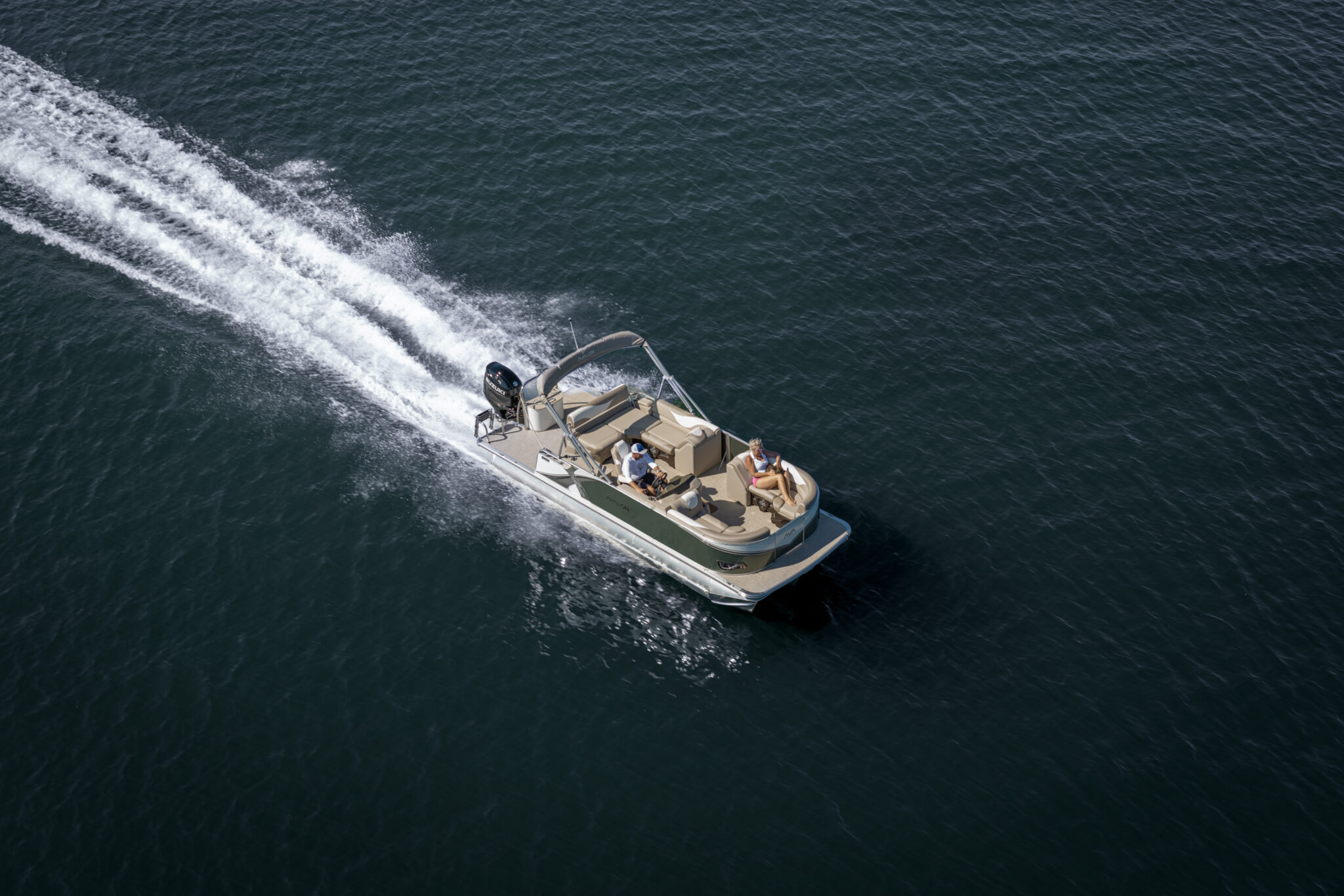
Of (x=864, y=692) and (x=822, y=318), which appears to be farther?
(x=822, y=318)

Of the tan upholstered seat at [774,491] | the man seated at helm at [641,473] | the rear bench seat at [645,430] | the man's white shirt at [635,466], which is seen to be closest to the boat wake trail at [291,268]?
the man seated at helm at [641,473]

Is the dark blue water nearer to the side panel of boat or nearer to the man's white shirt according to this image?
the side panel of boat

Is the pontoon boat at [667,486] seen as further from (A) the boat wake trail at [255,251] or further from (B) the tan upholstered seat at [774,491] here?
(A) the boat wake trail at [255,251]

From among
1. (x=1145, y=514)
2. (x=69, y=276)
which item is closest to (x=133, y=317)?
(x=69, y=276)

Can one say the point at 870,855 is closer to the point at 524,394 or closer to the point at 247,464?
the point at 524,394

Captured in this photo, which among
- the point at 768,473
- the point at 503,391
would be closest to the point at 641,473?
the point at 768,473
